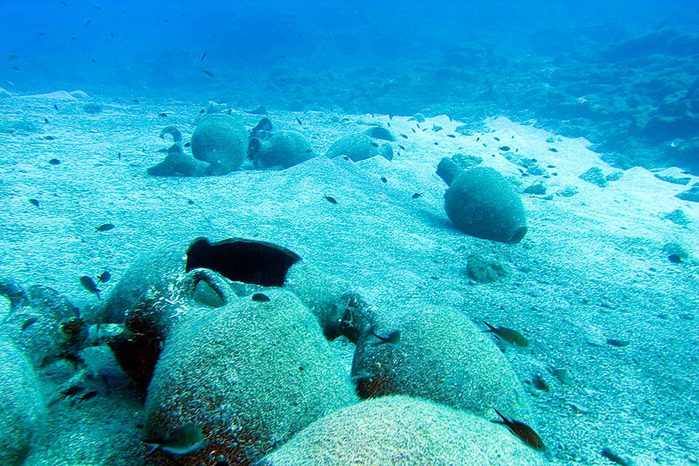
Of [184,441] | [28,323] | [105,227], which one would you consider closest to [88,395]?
[28,323]

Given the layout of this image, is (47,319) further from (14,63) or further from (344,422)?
(14,63)

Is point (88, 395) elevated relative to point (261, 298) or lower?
lower

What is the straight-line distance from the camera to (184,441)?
5.75 ft

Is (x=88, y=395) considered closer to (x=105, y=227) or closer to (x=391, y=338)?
(x=391, y=338)

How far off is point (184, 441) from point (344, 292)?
2132 mm

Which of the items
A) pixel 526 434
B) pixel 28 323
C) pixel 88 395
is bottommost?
pixel 88 395

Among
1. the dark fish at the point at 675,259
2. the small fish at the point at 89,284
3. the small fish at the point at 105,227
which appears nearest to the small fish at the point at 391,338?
the small fish at the point at 89,284

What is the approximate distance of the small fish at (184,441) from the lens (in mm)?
1732

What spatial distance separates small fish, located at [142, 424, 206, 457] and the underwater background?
0.01 metres

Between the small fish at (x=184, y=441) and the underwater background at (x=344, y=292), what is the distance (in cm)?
1

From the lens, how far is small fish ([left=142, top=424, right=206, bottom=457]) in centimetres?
173

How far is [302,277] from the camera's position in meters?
3.41

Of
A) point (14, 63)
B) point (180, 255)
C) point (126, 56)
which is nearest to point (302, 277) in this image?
point (180, 255)

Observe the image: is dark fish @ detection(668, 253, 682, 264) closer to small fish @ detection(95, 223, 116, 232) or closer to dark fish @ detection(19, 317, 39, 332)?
dark fish @ detection(19, 317, 39, 332)
